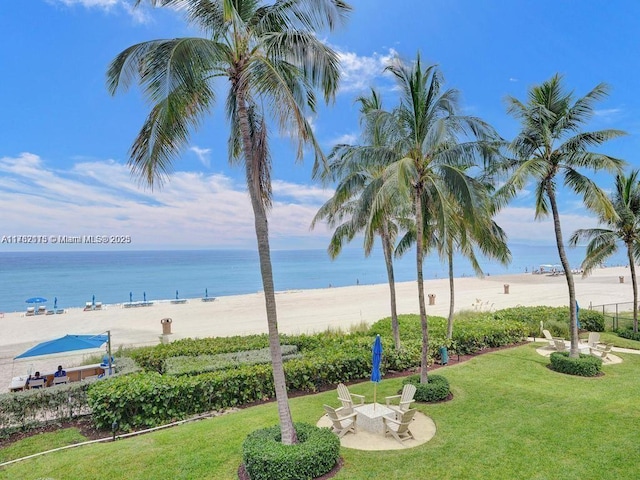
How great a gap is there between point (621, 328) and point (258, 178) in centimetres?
2196

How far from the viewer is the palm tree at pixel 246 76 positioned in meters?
6.21

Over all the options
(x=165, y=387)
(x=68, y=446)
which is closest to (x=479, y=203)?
(x=165, y=387)

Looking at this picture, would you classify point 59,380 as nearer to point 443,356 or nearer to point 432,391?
point 432,391

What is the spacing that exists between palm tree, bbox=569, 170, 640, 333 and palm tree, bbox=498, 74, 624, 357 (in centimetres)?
658

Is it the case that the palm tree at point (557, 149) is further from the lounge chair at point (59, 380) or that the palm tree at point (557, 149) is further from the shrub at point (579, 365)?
the lounge chair at point (59, 380)

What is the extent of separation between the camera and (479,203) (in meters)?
9.34

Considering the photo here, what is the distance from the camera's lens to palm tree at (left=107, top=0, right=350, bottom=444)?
6207 millimetres

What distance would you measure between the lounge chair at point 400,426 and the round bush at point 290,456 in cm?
161

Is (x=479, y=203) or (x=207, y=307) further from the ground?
(x=479, y=203)

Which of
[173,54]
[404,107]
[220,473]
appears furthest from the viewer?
[404,107]

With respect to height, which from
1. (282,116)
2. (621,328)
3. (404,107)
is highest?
(404,107)

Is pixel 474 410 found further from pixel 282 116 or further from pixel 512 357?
pixel 282 116

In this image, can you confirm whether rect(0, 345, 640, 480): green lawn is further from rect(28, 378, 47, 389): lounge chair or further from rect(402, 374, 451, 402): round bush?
rect(28, 378, 47, 389): lounge chair

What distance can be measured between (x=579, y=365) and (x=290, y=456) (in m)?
10.6
